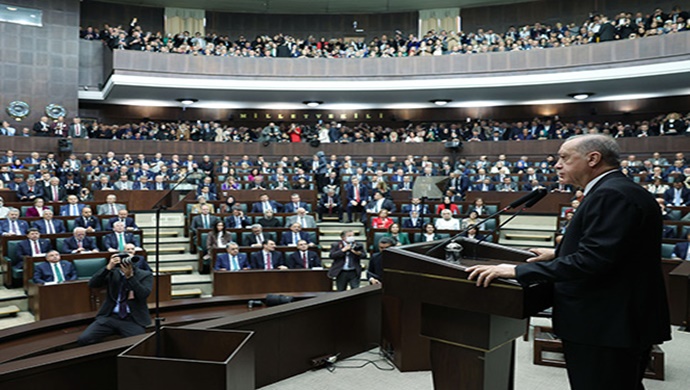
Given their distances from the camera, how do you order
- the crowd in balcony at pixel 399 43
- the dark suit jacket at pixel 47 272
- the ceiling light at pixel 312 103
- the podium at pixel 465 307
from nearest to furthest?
1. the podium at pixel 465 307
2. the dark suit jacket at pixel 47 272
3. the crowd in balcony at pixel 399 43
4. the ceiling light at pixel 312 103

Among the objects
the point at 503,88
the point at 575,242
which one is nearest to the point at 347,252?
the point at 575,242

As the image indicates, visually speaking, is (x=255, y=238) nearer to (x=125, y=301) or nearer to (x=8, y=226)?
(x=8, y=226)

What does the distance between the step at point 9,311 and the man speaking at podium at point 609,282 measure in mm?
6101

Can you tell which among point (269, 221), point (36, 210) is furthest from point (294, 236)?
point (36, 210)

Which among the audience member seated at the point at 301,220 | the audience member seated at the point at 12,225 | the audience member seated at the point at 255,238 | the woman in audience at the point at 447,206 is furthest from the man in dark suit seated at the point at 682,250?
the audience member seated at the point at 12,225

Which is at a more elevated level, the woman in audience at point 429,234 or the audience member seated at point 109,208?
the audience member seated at point 109,208

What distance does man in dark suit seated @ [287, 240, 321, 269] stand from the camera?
23.5 feet

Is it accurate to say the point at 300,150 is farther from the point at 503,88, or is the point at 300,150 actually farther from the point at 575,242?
the point at 575,242

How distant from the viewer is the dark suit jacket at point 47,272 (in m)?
6.06

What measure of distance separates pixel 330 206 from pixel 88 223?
4661 mm

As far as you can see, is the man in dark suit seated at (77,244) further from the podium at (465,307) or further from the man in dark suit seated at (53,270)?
the podium at (465,307)

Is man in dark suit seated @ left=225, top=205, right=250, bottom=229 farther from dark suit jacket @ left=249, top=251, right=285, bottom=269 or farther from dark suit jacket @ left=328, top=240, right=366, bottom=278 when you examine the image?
dark suit jacket @ left=328, top=240, right=366, bottom=278

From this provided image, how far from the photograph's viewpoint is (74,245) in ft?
23.4

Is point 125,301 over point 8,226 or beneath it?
beneath
